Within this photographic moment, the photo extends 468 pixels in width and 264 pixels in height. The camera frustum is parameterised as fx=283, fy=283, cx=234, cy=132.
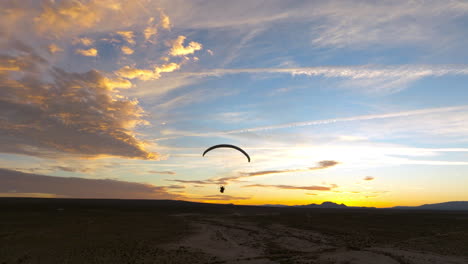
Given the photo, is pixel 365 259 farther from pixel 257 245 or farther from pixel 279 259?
pixel 257 245

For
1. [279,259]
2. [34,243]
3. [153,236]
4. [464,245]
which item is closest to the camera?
[279,259]

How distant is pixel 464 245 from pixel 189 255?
34504mm

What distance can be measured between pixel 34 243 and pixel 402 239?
159 feet

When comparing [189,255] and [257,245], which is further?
[257,245]

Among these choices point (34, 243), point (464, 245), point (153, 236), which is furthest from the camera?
point (153, 236)

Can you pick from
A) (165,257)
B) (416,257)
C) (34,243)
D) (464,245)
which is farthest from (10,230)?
(464,245)

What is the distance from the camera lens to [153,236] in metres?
40.3

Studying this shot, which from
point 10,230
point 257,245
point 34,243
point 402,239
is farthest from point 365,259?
point 10,230

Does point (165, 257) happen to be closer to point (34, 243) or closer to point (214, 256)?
point (214, 256)

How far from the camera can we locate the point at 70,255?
91.8 ft

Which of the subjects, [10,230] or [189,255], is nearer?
[189,255]

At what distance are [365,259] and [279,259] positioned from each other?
8.65 metres

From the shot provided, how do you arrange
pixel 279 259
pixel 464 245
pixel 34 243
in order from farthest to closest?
pixel 464 245
pixel 34 243
pixel 279 259

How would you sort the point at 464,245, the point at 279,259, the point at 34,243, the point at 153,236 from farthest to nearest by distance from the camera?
the point at 153,236 < the point at 464,245 < the point at 34,243 < the point at 279,259
